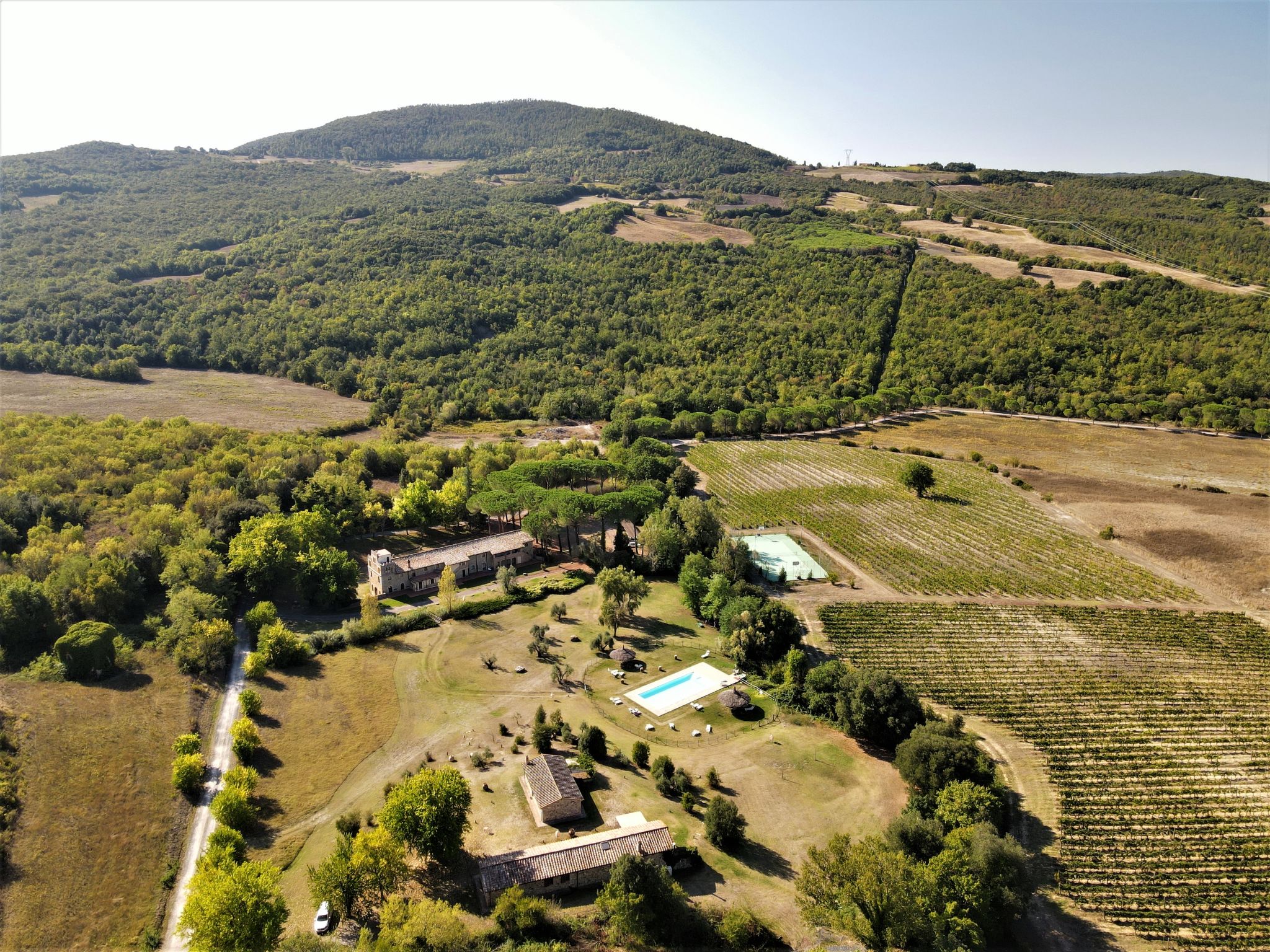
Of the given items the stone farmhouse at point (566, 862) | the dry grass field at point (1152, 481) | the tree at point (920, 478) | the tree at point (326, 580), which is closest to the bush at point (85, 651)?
the tree at point (326, 580)

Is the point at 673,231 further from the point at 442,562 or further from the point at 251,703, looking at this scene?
the point at 251,703

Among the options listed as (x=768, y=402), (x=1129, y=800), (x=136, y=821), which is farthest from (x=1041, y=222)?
(x=136, y=821)

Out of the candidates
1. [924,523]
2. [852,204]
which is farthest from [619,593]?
[852,204]

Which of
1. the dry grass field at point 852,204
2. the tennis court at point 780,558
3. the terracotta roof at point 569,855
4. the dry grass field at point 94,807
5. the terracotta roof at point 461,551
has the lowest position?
the dry grass field at point 94,807

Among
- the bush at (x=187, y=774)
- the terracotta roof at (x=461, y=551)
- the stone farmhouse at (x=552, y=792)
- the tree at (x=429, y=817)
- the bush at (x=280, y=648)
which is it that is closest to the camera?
the tree at (x=429, y=817)

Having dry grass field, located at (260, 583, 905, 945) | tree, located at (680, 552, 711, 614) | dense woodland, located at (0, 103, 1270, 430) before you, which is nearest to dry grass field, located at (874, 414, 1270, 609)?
dense woodland, located at (0, 103, 1270, 430)

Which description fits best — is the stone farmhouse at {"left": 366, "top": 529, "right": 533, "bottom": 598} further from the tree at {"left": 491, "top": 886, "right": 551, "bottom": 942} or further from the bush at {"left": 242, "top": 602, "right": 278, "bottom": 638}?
the tree at {"left": 491, "top": 886, "right": 551, "bottom": 942}

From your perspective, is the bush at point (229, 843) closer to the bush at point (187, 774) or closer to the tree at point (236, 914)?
the tree at point (236, 914)
